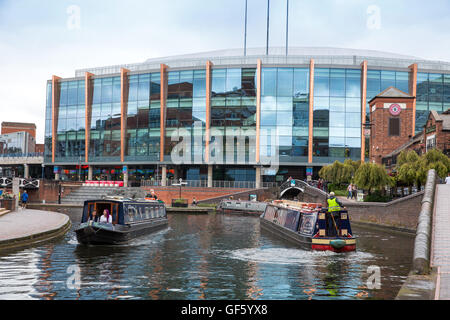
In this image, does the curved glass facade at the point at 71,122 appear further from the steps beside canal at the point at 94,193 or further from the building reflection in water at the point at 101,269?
the building reflection in water at the point at 101,269

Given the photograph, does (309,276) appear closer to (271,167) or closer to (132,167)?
(271,167)

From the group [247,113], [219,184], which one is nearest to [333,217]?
[219,184]

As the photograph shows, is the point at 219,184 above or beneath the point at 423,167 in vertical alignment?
beneath

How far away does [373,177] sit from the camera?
32531 mm

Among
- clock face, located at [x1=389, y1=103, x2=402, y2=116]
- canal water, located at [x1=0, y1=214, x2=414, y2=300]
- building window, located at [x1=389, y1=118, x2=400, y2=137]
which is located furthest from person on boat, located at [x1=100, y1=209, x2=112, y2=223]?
clock face, located at [x1=389, y1=103, x2=402, y2=116]

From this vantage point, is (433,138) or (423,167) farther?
(433,138)

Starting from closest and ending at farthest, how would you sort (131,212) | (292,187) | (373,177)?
(131,212) → (373,177) → (292,187)

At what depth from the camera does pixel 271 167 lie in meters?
60.7

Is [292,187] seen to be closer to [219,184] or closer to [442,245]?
[219,184]

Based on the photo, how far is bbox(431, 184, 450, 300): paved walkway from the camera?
30.8 feet

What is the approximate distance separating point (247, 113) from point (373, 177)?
2958 cm

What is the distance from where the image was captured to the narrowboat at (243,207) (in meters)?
45.3

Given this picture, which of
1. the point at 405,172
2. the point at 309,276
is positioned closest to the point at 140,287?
the point at 309,276
